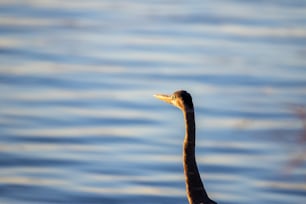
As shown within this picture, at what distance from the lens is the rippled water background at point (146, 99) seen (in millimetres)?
12820

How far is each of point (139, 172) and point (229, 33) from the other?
6.05m

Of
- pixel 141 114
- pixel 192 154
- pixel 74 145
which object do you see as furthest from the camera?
pixel 141 114

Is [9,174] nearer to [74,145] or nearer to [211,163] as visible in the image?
[74,145]

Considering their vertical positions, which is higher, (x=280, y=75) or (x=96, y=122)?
(x=280, y=75)

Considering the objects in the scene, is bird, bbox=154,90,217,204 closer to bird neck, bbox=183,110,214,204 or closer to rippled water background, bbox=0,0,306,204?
bird neck, bbox=183,110,214,204

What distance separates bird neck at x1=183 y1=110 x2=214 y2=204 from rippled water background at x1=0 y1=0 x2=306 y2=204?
287cm

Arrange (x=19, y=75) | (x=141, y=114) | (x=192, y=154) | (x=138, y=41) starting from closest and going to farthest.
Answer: (x=192, y=154), (x=141, y=114), (x=19, y=75), (x=138, y=41)

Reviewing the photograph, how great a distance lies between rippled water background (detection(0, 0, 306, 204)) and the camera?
12820 mm

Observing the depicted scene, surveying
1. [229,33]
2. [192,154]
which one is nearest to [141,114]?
[229,33]

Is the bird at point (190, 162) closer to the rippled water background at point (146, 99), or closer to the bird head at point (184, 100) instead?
the bird head at point (184, 100)

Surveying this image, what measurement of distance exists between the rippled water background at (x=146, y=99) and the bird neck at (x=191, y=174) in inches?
113

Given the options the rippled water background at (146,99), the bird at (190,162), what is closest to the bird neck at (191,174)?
the bird at (190,162)

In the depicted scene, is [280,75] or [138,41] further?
[138,41]

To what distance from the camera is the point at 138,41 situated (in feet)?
60.1
